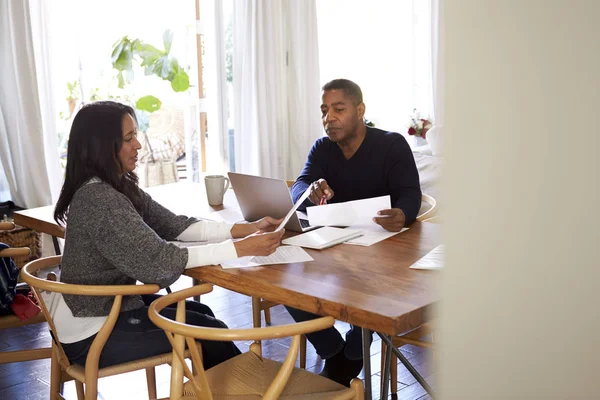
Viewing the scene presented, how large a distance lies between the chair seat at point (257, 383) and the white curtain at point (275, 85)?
3.71 m

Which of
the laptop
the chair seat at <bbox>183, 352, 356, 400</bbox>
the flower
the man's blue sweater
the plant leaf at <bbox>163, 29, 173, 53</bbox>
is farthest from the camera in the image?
the plant leaf at <bbox>163, 29, 173, 53</bbox>

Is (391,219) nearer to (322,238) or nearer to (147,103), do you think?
(322,238)

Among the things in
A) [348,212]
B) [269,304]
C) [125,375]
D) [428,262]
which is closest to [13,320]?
[125,375]

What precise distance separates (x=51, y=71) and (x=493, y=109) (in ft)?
14.1

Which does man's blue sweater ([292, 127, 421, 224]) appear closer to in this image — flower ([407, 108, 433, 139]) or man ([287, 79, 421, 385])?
man ([287, 79, 421, 385])

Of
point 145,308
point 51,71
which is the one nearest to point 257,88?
point 51,71

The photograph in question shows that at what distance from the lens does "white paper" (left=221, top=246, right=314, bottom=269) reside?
1909 mm

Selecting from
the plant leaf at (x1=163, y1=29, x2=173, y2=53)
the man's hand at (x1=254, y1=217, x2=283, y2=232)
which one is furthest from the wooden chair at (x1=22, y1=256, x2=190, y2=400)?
the plant leaf at (x1=163, y1=29, x2=173, y2=53)

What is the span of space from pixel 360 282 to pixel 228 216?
0.93 meters

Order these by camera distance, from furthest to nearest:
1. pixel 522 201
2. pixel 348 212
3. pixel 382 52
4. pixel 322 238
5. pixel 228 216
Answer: pixel 382 52, pixel 228 216, pixel 348 212, pixel 322 238, pixel 522 201

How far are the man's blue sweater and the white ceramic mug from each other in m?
0.29

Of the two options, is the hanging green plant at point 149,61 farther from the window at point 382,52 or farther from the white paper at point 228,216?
the white paper at point 228,216

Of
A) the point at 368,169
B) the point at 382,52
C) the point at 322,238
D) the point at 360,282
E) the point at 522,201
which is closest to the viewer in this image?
the point at 522,201

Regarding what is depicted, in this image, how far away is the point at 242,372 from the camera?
180 cm
